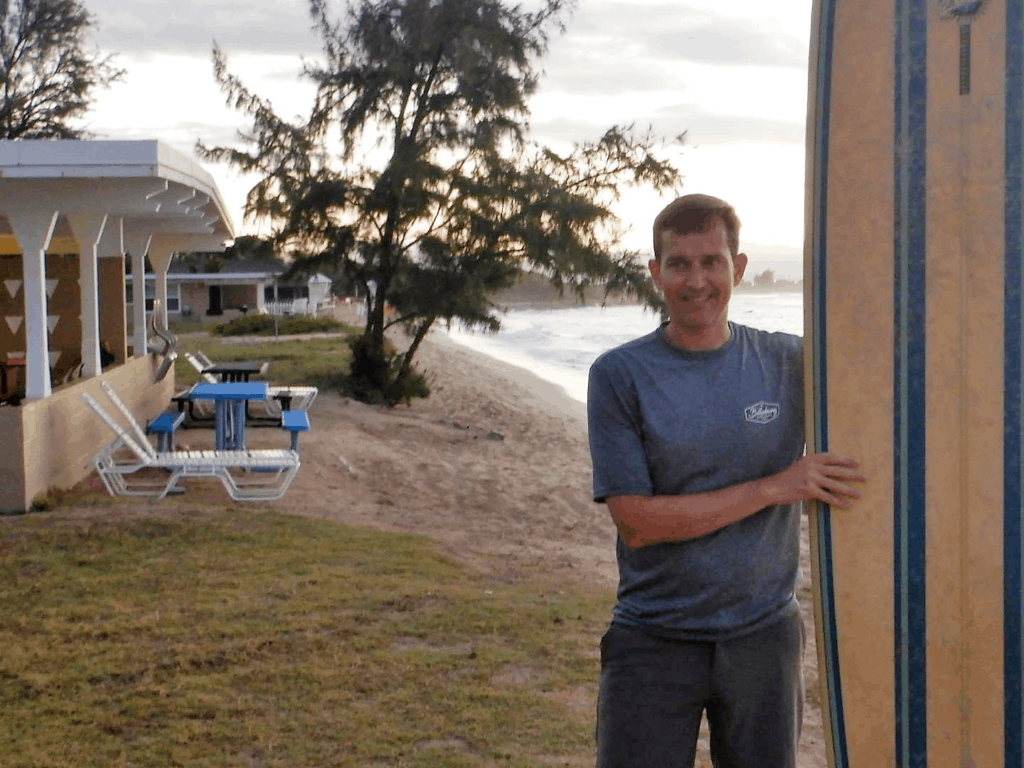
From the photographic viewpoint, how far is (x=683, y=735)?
2324mm

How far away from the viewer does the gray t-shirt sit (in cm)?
229

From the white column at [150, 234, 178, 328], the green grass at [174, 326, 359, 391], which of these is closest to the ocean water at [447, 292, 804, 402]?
the green grass at [174, 326, 359, 391]

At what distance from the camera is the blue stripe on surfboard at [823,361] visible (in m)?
2.51

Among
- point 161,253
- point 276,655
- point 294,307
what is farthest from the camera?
point 294,307

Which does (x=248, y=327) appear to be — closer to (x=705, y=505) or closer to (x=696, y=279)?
(x=696, y=279)

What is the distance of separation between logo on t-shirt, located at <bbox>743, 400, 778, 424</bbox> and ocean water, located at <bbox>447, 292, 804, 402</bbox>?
74.0 ft

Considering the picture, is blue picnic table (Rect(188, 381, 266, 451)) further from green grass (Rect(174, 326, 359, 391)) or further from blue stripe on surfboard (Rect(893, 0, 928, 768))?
green grass (Rect(174, 326, 359, 391))

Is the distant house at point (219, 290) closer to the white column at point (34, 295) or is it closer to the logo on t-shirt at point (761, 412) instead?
the white column at point (34, 295)

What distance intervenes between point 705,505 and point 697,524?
4 centimetres

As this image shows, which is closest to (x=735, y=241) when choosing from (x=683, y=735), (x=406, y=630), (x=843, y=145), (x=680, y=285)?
(x=680, y=285)

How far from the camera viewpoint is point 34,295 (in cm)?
863

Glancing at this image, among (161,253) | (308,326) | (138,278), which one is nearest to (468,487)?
(138,278)

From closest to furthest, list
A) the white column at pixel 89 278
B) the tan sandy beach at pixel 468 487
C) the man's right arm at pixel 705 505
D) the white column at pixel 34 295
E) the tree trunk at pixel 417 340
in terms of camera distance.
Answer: the man's right arm at pixel 705 505
the tan sandy beach at pixel 468 487
the white column at pixel 34 295
the white column at pixel 89 278
the tree trunk at pixel 417 340

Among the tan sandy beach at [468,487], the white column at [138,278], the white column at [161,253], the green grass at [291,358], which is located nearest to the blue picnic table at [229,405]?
the tan sandy beach at [468,487]
